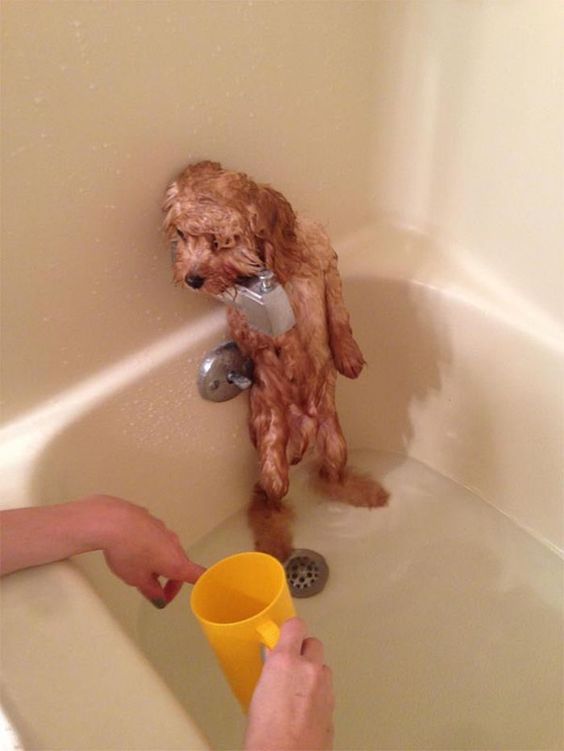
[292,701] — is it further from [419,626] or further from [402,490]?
[402,490]

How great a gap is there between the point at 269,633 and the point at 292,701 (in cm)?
6

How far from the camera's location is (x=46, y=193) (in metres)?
0.72

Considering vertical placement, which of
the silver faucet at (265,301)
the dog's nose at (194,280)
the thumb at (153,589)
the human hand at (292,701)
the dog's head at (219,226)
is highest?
the dog's head at (219,226)

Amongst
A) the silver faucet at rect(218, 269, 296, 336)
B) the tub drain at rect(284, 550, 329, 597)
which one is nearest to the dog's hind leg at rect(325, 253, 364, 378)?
the silver faucet at rect(218, 269, 296, 336)

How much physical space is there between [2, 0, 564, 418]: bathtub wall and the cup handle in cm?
41

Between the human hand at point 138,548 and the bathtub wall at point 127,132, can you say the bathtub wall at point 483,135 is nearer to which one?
the bathtub wall at point 127,132

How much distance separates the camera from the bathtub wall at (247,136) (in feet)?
2.31

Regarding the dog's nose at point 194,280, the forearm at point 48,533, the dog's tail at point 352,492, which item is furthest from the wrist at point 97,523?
the dog's tail at point 352,492

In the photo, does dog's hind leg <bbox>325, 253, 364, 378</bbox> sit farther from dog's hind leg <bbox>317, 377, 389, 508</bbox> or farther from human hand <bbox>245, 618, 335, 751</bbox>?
human hand <bbox>245, 618, 335, 751</bbox>

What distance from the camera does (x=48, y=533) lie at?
0.63 m

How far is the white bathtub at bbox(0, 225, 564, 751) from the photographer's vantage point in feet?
2.94

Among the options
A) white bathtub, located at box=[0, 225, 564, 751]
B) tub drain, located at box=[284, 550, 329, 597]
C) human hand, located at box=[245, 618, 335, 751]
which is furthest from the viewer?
tub drain, located at box=[284, 550, 329, 597]

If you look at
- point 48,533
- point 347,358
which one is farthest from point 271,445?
point 48,533

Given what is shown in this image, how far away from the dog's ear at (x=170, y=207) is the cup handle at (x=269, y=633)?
428 millimetres
